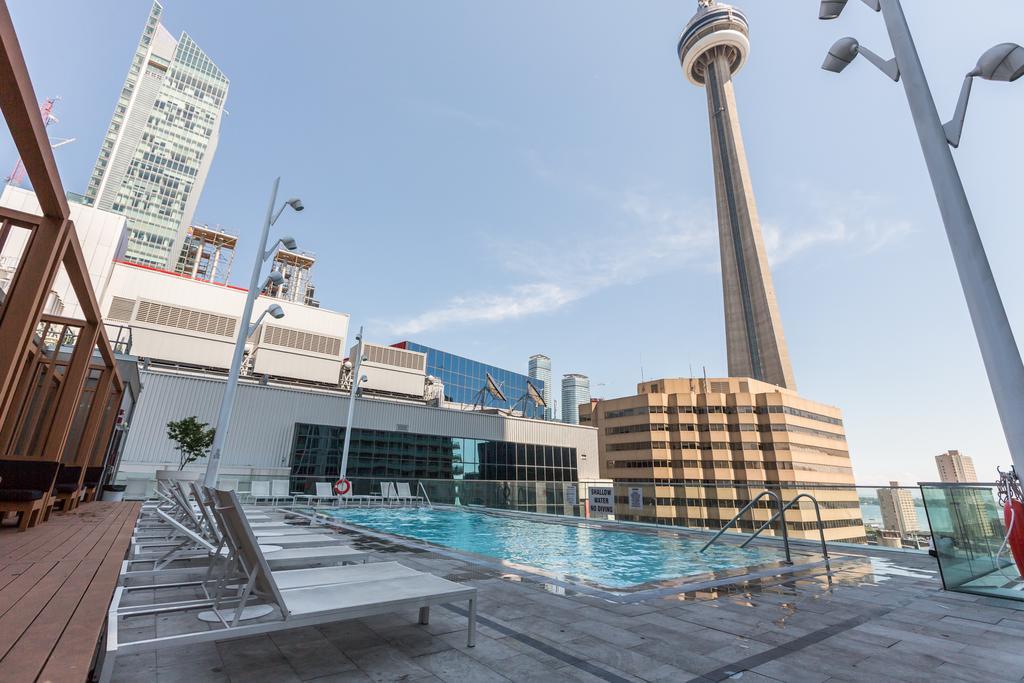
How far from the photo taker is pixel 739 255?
83.2 meters

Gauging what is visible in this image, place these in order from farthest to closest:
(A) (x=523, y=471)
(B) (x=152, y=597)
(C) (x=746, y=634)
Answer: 1. (A) (x=523, y=471)
2. (B) (x=152, y=597)
3. (C) (x=746, y=634)

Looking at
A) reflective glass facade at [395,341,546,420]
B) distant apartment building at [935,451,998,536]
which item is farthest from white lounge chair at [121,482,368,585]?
reflective glass facade at [395,341,546,420]

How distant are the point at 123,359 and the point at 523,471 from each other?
29605 mm

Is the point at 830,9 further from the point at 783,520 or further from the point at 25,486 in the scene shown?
the point at 25,486

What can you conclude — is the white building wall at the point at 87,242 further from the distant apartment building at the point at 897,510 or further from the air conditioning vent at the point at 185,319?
the distant apartment building at the point at 897,510

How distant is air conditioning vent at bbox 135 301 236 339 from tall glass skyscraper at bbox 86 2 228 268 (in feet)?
158

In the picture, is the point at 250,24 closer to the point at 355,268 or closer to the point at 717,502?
the point at 355,268

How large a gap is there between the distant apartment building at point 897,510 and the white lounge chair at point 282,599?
8712 mm

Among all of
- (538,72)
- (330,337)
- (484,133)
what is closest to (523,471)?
(330,337)

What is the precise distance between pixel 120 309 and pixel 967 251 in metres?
43.6

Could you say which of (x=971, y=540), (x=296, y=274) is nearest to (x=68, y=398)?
(x=971, y=540)

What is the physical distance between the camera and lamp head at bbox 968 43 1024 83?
391cm

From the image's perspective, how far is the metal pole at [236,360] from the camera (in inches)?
395

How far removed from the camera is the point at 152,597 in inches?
177
